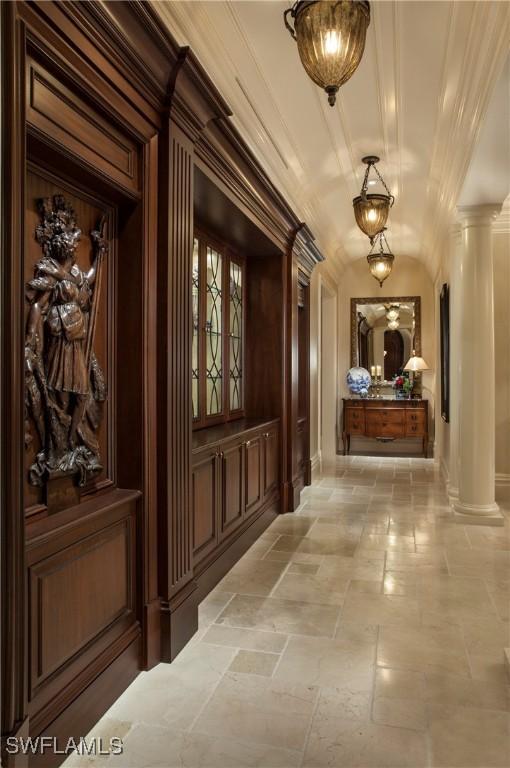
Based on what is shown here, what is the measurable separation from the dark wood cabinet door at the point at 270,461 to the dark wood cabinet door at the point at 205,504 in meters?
1.33

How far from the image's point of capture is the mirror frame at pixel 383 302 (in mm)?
9391

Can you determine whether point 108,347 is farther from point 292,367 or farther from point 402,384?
point 402,384

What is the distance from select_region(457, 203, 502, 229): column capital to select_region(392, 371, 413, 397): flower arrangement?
14.8 feet

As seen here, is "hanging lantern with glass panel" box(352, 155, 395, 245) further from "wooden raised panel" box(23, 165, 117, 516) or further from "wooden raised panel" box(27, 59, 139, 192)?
"wooden raised panel" box(23, 165, 117, 516)

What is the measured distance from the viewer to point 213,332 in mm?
4648

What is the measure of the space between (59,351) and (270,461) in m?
3.34

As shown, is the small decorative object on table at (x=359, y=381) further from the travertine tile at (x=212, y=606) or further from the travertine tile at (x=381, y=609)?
the travertine tile at (x=212, y=606)

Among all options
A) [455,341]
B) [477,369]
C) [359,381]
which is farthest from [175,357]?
[359,381]

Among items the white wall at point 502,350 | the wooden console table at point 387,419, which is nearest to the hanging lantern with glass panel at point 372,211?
the white wall at point 502,350

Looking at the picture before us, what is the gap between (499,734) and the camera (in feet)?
6.75

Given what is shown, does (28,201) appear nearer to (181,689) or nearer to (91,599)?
(91,599)

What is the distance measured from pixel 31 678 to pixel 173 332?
1.54m

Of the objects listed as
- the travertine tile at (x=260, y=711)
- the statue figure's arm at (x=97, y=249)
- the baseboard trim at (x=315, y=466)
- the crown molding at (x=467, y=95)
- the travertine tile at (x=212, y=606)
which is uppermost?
the crown molding at (x=467, y=95)

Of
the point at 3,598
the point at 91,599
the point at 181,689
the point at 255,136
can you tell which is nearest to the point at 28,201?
the point at 3,598
